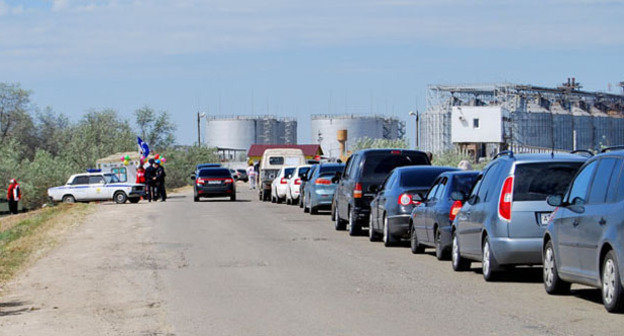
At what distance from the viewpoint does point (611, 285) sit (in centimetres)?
1053

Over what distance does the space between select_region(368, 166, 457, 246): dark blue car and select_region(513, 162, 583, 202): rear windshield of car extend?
617cm

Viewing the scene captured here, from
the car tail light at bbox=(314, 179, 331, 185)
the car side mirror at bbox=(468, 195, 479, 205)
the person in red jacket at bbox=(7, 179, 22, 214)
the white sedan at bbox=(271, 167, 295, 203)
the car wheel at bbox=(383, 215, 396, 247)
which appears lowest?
the person in red jacket at bbox=(7, 179, 22, 214)

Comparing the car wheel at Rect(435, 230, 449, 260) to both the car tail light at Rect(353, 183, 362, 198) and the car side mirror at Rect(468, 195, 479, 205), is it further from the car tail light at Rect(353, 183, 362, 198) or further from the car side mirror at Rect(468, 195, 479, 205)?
the car tail light at Rect(353, 183, 362, 198)

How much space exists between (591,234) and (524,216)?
8.91 feet

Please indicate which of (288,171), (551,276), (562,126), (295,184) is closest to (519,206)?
(551,276)

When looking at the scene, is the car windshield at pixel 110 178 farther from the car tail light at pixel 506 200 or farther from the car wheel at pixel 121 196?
the car tail light at pixel 506 200

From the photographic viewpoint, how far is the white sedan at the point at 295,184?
43375 mm

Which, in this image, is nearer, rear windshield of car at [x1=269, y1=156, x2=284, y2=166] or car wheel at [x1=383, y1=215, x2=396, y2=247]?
car wheel at [x1=383, y1=215, x2=396, y2=247]

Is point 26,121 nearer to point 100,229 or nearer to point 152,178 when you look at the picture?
point 152,178

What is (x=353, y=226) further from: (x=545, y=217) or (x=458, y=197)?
(x=545, y=217)

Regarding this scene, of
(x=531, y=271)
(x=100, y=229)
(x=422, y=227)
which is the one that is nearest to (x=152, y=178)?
(x=100, y=229)

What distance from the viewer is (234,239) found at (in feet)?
76.7

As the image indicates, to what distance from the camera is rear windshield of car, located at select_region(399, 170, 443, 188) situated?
20.8m

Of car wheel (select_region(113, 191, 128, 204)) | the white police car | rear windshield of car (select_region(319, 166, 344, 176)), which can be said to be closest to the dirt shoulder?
rear windshield of car (select_region(319, 166, 344, 176))
